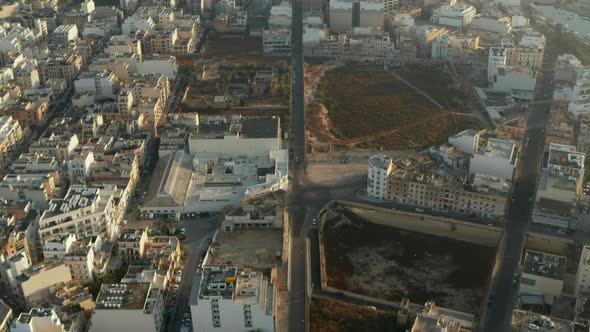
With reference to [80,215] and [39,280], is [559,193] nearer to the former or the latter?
[80,215]

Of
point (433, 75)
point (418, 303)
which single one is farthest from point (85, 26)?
point (418, 303)

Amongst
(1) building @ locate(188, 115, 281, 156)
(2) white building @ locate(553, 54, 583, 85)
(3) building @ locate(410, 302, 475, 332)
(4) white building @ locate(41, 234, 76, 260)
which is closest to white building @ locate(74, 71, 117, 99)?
(1) building @ locate(188, 115, 281, 156)

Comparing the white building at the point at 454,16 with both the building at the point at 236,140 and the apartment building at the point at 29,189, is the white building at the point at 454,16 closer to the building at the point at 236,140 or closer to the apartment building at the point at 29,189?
the building at the point at 236,140

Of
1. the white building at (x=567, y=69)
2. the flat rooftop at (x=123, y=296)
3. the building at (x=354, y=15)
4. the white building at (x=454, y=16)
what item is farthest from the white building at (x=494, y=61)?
the flat rooftop at (x=123, y=296)

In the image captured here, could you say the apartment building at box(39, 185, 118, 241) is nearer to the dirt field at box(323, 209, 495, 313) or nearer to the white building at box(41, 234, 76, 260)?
the white building at box(41, 234, 76, 260)

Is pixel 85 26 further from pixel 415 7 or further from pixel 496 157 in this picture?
pixel 496 157
